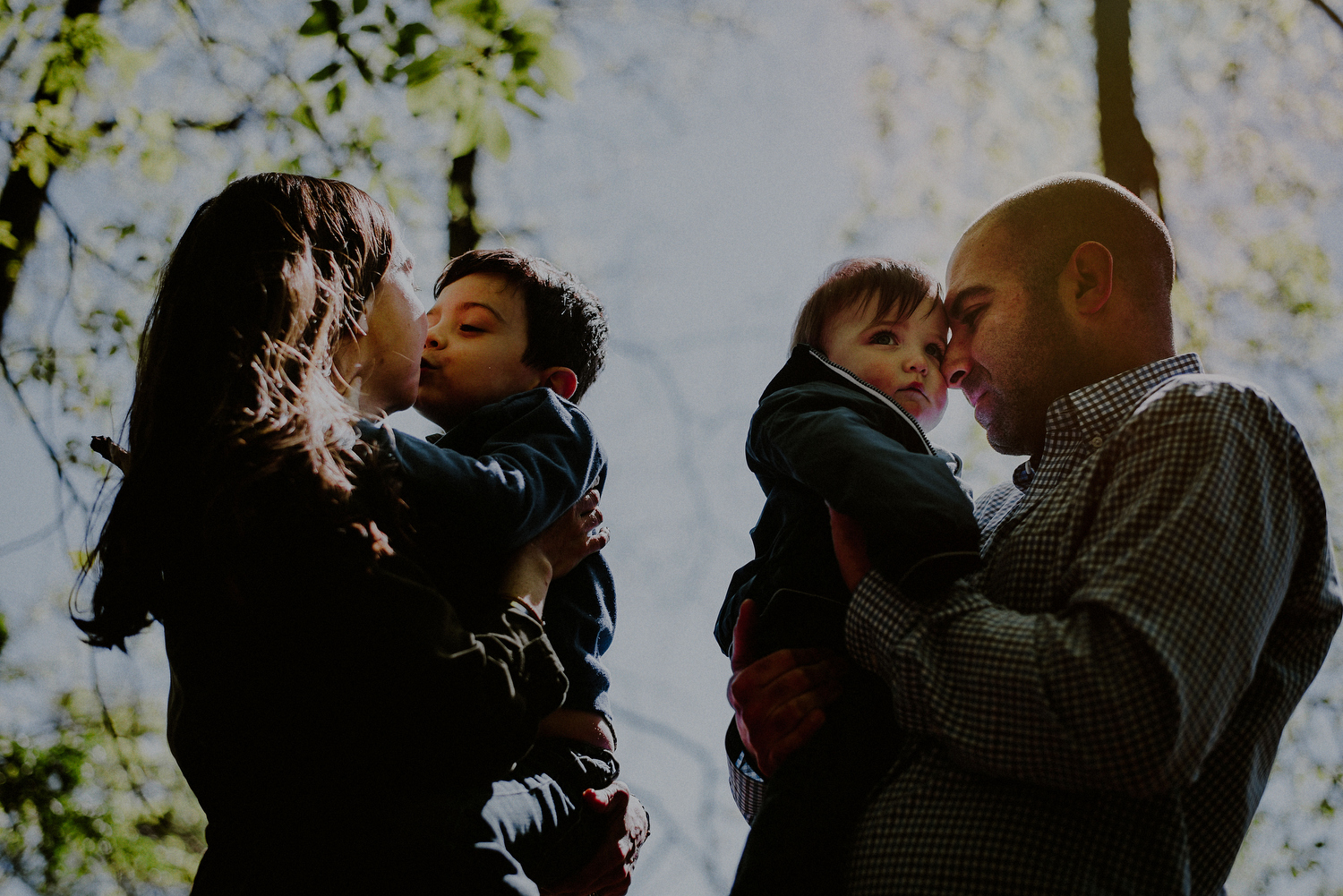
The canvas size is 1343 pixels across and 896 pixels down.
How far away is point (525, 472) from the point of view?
192cm

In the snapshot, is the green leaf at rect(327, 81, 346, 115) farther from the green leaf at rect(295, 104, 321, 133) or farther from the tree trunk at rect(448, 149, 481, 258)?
the tree trunk at rect(448, 149, 481, 258)

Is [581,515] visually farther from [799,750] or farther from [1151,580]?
[1151,580]

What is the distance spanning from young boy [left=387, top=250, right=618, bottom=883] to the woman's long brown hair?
215 millimetres

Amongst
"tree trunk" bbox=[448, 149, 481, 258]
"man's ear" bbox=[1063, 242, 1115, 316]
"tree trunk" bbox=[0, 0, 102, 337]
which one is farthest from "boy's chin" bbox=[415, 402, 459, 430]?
"tree trunk" bbox=[0, 0, 102, 337]

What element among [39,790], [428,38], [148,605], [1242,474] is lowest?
[39,790]

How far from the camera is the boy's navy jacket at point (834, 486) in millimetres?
1803

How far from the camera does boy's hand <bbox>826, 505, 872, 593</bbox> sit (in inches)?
75.5

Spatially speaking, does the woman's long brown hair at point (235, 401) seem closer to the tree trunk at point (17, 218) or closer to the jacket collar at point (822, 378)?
the jacket collar at point (822, 378)

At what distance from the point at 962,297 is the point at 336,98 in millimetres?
2293

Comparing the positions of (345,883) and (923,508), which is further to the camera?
(923,508)

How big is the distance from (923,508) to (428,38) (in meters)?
2.44

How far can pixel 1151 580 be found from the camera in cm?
153

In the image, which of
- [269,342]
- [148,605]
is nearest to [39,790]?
[148,605]

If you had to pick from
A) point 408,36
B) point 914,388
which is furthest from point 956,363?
point 408,36
